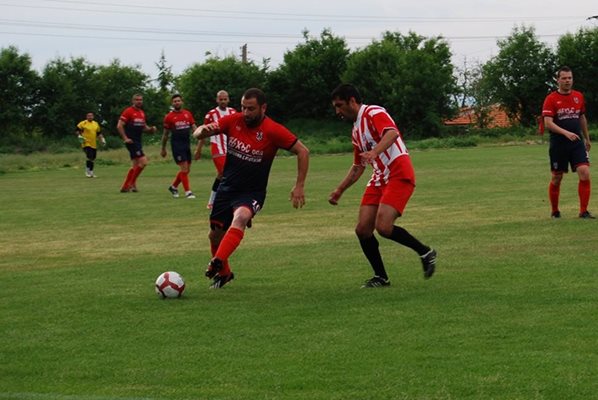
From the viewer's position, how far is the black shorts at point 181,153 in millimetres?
22625

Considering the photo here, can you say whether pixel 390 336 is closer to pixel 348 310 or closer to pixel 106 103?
pixel 348 310

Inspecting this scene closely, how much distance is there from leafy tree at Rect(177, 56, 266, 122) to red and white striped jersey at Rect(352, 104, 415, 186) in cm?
5284

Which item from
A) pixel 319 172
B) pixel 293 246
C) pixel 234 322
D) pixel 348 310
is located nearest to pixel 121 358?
pixel 234 322

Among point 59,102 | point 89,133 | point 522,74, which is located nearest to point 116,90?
point 59,102

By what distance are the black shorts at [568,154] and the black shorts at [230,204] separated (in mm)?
6712

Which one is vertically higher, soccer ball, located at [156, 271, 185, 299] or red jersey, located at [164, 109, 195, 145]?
red jersey, located at [164, 109, 195, 145]

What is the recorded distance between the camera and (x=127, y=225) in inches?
648

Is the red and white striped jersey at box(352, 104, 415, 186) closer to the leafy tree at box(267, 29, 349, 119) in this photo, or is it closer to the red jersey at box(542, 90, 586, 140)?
the red jersey at box(542, 90, 586, 140)

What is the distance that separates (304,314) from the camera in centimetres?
820

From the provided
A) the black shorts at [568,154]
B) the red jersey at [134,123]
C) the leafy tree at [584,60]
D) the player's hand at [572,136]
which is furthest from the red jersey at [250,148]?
the leafy tree at [584,60]

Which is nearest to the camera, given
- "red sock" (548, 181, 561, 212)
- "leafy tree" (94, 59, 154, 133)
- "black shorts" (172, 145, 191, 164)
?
"red sock" (548, 181, 561, 212)

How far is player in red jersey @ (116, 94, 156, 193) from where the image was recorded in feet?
79.3

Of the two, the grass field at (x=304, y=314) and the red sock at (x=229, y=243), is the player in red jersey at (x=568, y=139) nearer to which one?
the grass field at (x=304, y=314)

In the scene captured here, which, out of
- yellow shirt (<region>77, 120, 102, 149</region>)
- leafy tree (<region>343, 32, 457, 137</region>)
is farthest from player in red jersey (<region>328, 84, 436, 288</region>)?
leafy tree (<region>343, 32, 457, 137</region>)
